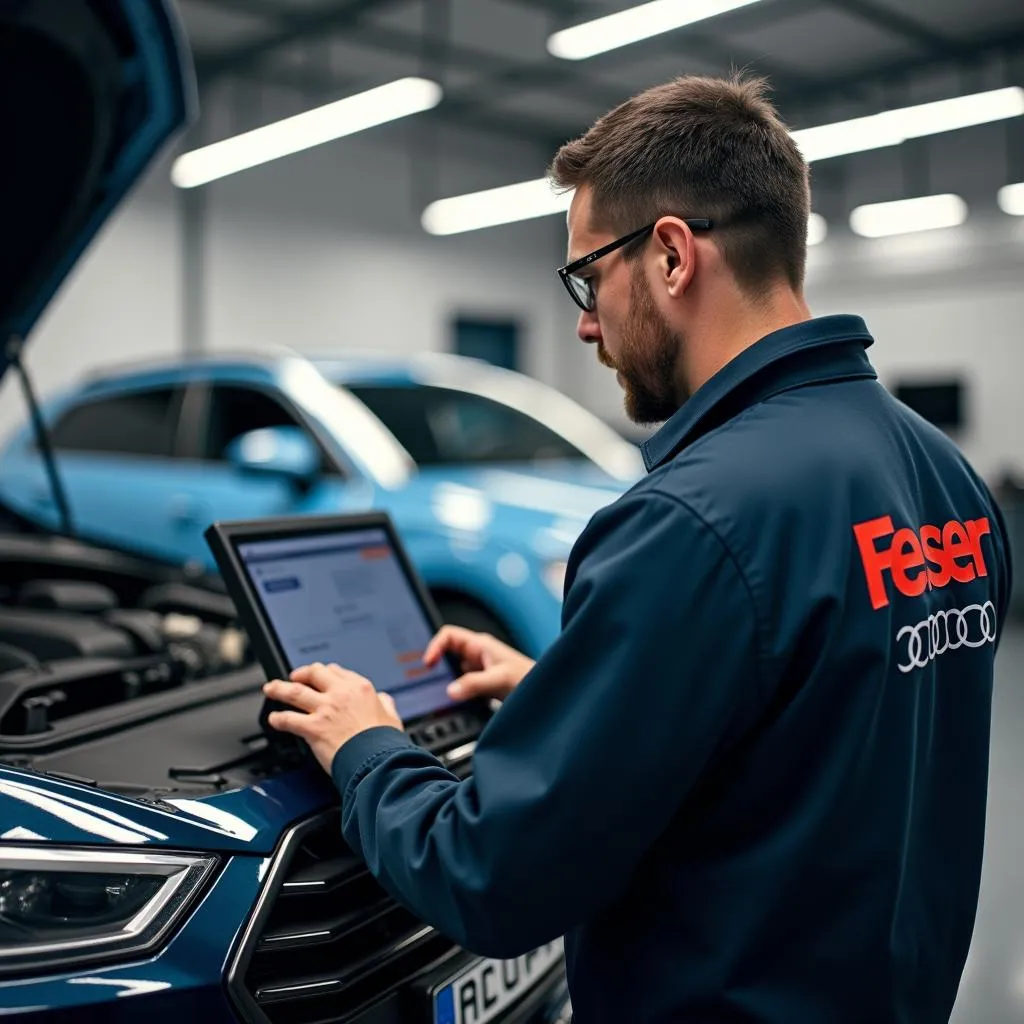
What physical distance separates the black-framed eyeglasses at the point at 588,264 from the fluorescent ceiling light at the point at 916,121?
564 centimetres

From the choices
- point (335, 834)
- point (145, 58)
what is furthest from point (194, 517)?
point (335, 834)

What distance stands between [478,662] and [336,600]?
26cm

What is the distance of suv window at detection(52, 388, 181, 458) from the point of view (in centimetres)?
453

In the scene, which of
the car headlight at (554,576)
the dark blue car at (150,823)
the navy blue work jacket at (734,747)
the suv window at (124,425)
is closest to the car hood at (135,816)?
the dark blue car at (150,823)

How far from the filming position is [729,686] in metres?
0.88

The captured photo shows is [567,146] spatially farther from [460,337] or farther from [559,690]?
[460,337]

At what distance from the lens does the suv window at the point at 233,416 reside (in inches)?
166

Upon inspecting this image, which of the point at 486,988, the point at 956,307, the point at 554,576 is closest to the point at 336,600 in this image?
the point at 486,988

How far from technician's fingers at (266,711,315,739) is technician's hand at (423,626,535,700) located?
0.38 metres

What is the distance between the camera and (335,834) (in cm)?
134

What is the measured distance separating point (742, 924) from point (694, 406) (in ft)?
1.54

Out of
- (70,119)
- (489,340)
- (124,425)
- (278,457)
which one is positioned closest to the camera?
(70,119)

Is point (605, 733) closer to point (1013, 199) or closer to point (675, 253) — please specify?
point (675, 253)

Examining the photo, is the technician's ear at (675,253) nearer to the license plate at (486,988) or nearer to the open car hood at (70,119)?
the license plate at (486,988)
